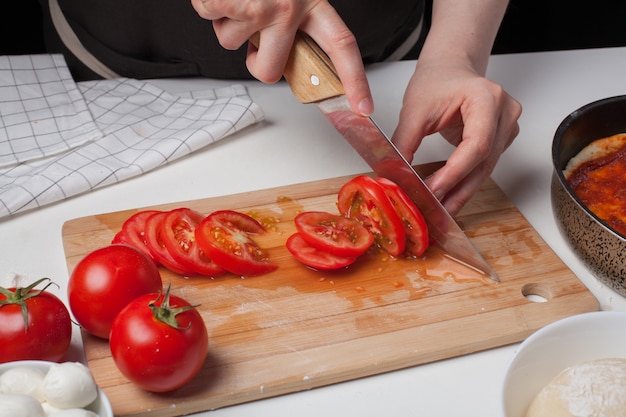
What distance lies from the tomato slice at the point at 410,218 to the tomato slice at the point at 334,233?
77 mm

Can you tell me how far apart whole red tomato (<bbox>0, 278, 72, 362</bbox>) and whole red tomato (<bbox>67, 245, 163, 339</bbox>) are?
0.16 ft

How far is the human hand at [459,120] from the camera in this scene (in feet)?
4.84

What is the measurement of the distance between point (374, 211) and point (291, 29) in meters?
0.40

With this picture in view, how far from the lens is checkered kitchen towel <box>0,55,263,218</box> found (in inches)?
63.9

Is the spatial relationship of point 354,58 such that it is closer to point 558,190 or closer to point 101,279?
point 558,190

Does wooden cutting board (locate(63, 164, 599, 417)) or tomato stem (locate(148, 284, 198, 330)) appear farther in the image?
wooden cutting board (locate(63, 164, 599, 417))

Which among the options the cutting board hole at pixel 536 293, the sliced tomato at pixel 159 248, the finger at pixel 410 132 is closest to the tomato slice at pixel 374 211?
the finger at pixel 410 132

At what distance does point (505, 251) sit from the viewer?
150 centimetres

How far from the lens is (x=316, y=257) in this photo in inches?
55.3

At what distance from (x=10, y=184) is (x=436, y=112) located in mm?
911

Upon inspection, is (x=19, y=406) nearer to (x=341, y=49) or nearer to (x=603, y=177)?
(x=341, y=49)

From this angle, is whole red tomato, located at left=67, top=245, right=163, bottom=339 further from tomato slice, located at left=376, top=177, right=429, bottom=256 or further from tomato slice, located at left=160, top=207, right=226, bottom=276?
tomato slice, located at left=376, top=177, right=429, bottom=256

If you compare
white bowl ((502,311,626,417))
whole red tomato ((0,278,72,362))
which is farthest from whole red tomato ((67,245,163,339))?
white bowl ((502,311,626,417))

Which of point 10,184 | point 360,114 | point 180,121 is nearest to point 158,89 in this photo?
point 180,121
